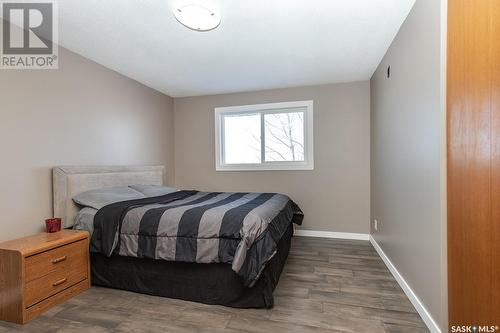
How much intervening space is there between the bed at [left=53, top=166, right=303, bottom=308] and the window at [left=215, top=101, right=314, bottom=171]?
1714mm

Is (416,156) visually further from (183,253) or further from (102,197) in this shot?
(102,197)

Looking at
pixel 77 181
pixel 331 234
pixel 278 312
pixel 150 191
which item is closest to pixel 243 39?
pixel 150 191

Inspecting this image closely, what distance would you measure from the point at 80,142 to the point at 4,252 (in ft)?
4.51

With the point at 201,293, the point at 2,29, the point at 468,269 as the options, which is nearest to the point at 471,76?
the point at 468,269

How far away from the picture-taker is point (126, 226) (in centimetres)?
216

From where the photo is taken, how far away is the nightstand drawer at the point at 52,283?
1.78m

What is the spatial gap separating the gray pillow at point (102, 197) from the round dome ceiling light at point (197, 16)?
6.12ft

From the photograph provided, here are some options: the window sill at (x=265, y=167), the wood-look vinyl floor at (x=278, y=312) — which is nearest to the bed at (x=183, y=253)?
the wood-look vinyl floor at (x=278, y=312)

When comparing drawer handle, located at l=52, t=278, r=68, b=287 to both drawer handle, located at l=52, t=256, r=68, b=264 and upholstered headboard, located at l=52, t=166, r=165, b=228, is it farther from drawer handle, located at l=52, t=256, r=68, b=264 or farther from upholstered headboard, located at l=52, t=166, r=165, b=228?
upholstered headboard, located at l=52, t=166, r=165, b=228

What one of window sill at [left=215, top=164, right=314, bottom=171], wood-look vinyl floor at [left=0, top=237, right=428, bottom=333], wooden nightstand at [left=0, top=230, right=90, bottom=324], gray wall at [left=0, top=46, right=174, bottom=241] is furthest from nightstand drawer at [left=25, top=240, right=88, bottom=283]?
window sill at [left=215, top=164, right=314, bottom=171]

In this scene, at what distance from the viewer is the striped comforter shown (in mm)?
1831

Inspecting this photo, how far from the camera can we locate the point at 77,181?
256 cm

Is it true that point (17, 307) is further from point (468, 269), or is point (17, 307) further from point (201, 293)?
point (468, 269)

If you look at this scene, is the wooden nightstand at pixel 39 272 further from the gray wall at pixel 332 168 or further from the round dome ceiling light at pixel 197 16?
the gray wall at pixel 332 168
